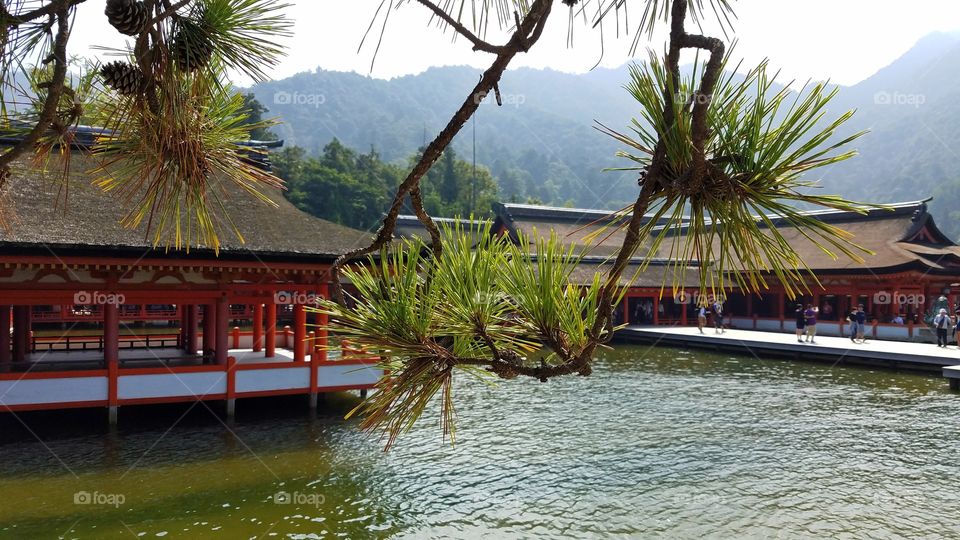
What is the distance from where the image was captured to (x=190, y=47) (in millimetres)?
2158

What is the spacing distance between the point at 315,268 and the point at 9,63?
10.3 metres

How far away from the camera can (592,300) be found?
1.66 metres

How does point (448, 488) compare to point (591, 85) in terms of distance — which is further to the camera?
point (591, 85)

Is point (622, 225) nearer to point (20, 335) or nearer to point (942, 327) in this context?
point (20, 335)

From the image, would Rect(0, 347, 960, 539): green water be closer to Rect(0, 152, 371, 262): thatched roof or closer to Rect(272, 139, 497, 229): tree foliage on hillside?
Rect(0, 152, 371, 262): thatched roof

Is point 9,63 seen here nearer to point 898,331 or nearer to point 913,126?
point 898,331

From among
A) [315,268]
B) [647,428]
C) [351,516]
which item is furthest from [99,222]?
[647,428]

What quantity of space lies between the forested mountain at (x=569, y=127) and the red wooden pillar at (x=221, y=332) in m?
75.2

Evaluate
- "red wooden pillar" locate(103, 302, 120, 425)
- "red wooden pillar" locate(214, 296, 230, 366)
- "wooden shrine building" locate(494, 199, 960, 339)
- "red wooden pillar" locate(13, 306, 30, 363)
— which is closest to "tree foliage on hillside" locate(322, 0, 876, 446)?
"red wooden pillar" locate(103, 302, 120, 425)

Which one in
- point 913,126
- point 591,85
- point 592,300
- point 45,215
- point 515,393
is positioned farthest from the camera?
point 591,85

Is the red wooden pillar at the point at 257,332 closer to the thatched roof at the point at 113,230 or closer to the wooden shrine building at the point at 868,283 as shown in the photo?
the thatched roof at the point at 113,230

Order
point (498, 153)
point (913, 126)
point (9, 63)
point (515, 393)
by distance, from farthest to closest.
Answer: point (498, 153) → point (913, 126) → point (515, 393) → point (9, 63)

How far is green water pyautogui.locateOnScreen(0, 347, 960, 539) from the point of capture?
758 centimetres

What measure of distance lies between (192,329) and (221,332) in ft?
10.3
